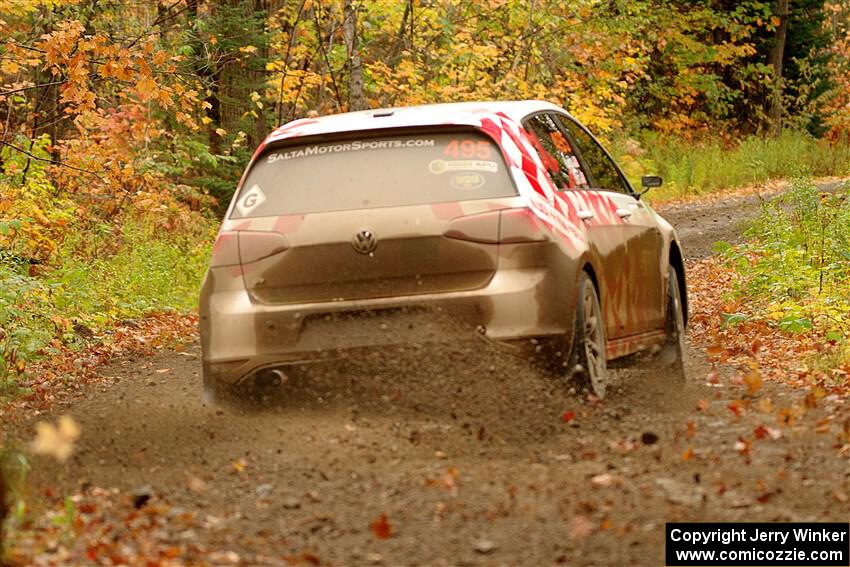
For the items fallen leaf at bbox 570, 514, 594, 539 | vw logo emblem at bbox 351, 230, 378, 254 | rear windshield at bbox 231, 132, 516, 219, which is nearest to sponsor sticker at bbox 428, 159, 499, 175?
rear windshield at bbox 231, 132, 516, 219

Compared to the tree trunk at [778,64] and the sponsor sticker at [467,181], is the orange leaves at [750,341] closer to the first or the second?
the sponsor sticker at [467,181]

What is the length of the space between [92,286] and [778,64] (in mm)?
27115

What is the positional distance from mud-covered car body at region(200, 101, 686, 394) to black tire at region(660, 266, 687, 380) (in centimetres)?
191

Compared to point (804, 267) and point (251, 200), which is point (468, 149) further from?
point (804, 267)

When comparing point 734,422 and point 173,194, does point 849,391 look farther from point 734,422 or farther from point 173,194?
point 173,194

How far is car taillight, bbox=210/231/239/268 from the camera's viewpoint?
6.92 metres

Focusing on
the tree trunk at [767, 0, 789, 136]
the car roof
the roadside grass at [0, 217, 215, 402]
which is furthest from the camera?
the tree trunk at [767, 0, 789, 136]

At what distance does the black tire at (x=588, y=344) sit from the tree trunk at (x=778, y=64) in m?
30.2

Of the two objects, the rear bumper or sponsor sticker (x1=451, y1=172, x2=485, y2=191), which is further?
sponsor sticker (x1=451, y1=172, x2=485, y2=191)

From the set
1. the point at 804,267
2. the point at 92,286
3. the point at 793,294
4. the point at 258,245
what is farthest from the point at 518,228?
the point at 92,286

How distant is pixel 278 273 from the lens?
6781 mm

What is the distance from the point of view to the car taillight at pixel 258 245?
6.78 metres

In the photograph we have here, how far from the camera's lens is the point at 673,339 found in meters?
9.05

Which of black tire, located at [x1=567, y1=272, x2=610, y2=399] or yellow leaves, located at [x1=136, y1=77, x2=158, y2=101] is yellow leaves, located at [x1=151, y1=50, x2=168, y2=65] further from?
black tire, located at [x1=567, y1=272, x2=610, y2=399]
